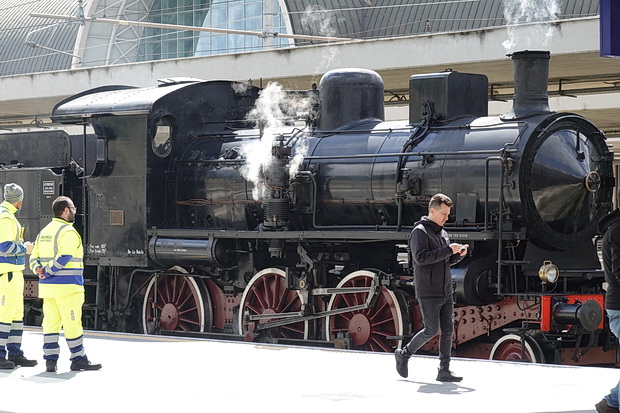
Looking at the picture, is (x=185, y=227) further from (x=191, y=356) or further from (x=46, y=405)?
(x=46, y=405)

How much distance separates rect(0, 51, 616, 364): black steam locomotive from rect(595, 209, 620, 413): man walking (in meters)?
3.32

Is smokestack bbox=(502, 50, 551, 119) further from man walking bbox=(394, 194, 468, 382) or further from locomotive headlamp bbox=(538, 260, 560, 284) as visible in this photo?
man walking bbox=(394, 194, 468, 382)

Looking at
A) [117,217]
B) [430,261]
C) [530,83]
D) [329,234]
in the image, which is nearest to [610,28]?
[430,261]

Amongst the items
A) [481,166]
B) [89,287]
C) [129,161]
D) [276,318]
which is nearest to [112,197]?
[129,161]

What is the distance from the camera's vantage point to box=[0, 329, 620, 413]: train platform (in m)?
7.77

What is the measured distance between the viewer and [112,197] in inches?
549

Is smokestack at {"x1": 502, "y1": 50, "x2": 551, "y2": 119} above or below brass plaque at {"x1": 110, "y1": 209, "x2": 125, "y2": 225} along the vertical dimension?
above

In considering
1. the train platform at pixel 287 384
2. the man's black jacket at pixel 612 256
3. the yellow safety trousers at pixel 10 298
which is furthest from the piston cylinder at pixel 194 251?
the man's black jacket at pixel 612 256

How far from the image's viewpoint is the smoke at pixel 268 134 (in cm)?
1264

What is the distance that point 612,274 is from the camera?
269 inches

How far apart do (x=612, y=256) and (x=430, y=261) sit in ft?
6.94

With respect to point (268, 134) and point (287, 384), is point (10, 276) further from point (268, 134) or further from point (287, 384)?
point (268, 134)

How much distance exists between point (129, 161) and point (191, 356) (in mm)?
4000

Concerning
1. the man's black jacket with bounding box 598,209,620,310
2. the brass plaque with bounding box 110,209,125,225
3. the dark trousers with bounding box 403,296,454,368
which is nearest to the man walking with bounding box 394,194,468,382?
the dark trousers with bounding box 403,296,454,368
